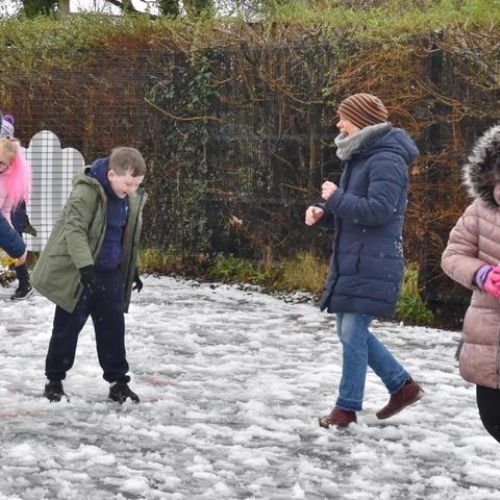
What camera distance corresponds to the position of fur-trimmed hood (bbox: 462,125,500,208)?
4426 millimetres

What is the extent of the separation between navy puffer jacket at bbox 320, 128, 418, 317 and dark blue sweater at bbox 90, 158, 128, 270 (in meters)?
1.27

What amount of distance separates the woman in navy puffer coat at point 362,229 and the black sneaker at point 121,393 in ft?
3.90

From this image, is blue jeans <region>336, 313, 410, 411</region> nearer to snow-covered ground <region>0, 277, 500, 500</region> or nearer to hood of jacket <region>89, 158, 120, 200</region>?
snow-covered ground <region>0, 277, 500, 500</region>

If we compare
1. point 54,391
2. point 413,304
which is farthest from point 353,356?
point 413,304

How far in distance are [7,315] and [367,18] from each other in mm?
4590

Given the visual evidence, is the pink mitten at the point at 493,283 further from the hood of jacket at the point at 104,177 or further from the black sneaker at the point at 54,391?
the black sneaker at the point at 54,391

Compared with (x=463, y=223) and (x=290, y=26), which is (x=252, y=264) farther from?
(x=463, y=223)

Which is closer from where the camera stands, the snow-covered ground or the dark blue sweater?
the snow-covered ground

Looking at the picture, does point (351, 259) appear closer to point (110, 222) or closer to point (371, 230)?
point (371, 230)

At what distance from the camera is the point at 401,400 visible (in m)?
6.30

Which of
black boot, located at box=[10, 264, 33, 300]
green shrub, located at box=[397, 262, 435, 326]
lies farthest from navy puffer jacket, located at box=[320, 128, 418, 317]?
black boot, located at box=[10, 264, 33, 300]

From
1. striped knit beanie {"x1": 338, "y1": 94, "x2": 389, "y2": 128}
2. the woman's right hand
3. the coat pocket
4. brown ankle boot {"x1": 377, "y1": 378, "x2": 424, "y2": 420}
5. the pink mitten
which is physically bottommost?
brown ankle boot {"x1": 377, "y1": 378, "x2": 424, "y2": 420}

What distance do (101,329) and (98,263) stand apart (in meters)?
0.43

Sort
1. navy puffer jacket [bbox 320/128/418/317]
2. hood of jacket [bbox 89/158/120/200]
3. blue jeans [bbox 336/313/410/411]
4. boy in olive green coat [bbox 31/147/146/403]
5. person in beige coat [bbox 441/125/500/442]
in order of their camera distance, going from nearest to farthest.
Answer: person in beige coat [bbox 441/125/500/442]
navy puffer jacket [bbox 320/128/418/317]
blue jeans [bbox 336/313/410/411]
boy in olive green coat [bbox 31/147/146/403]
hood of jacket [bbox 89/158/120/200]
